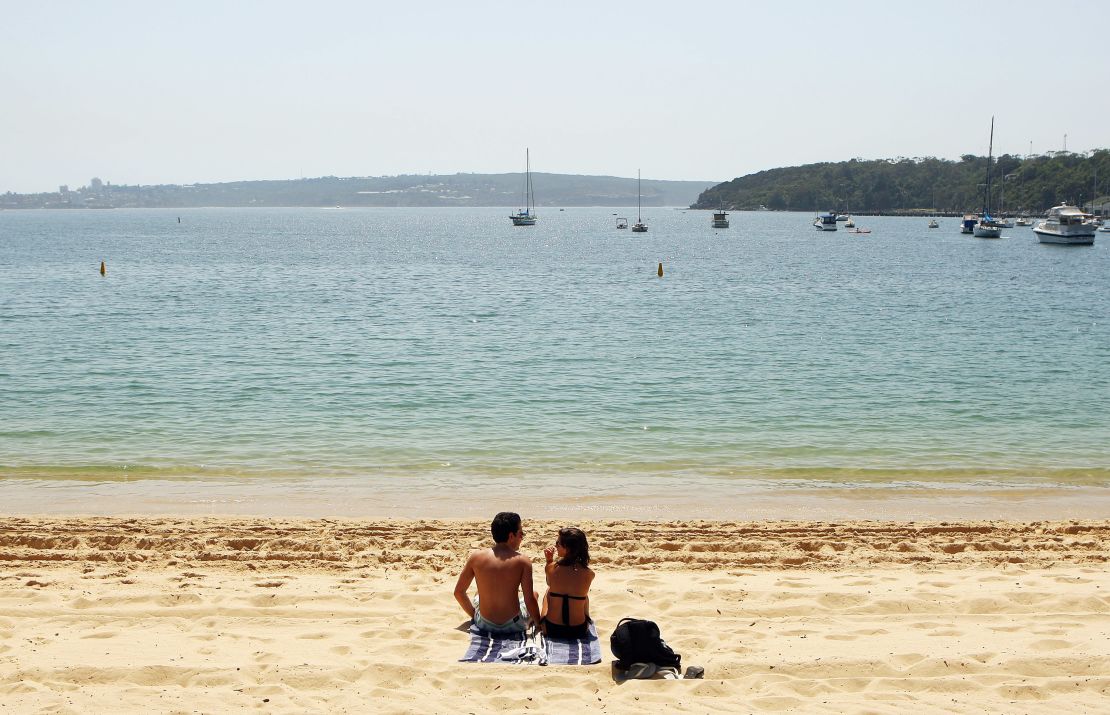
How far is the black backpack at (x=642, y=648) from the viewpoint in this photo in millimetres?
7164

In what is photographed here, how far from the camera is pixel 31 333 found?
3394 centimetres

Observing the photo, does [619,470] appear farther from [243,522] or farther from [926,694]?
[926,694]

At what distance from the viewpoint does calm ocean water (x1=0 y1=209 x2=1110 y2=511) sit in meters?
16.0

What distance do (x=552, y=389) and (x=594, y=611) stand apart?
49.8 feet

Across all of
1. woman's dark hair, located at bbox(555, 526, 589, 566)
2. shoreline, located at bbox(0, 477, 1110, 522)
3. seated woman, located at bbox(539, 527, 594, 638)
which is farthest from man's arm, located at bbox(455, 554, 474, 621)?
shoreline, located at bbox(0, 477, 1110, 522)

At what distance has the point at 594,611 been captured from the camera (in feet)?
28.2

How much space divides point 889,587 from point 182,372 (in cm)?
2132

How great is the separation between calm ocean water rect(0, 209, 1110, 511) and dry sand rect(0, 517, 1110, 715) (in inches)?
135

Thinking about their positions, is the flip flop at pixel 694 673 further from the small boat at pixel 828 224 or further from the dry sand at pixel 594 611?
the small boat at pixel 828 224

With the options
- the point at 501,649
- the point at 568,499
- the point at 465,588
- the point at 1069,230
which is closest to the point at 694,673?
the point at 501,649

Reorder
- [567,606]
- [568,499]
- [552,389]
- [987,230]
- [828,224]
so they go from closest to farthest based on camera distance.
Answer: [567,606] < [568,499] < [552,389] < [987,230] < [828,224]

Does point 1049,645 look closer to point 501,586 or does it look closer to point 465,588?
point 501,586

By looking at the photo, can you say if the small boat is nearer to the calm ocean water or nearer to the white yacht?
the white yacht

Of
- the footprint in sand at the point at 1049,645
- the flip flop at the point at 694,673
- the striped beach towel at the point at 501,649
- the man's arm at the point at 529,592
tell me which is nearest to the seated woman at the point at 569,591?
the man's arm at the point at 529,592
